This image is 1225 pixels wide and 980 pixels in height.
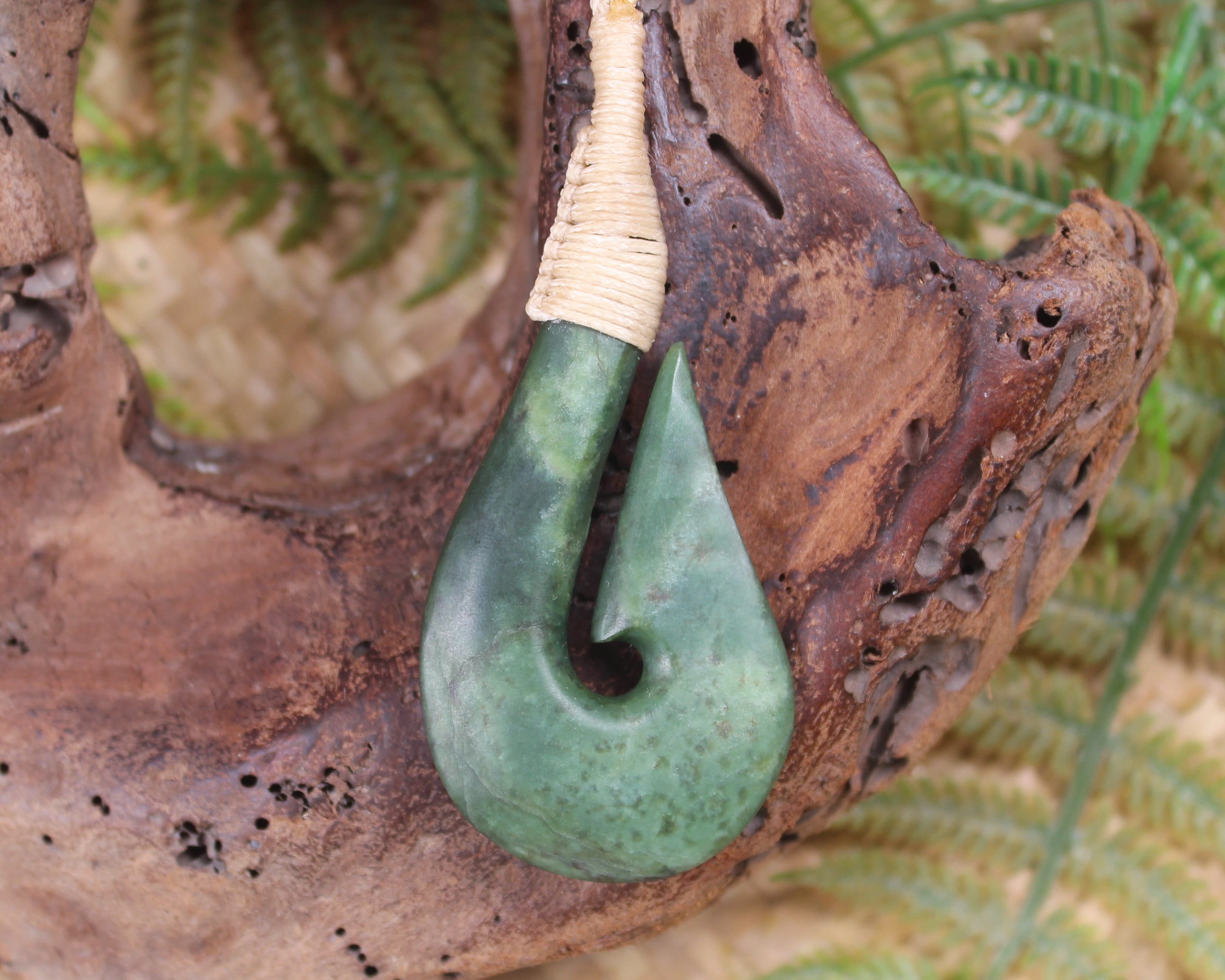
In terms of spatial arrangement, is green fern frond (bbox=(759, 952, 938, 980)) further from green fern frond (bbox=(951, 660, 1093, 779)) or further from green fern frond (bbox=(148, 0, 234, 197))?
green fern frond (bbox=(148, 0, 234, 197))

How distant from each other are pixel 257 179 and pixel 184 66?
22 centimetres

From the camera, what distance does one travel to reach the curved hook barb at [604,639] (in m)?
1.03

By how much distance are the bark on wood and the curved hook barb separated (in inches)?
4.0

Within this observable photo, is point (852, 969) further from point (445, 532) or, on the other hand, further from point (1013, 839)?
point (445, 532)

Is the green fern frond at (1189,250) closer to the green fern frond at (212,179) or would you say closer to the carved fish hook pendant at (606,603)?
the carved fish hook pendant at (606,603)

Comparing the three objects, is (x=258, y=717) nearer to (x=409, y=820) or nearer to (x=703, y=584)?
(x=409, y=820)

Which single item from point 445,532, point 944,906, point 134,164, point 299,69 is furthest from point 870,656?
point 134,164

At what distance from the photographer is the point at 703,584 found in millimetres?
1026

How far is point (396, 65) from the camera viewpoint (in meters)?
1.92

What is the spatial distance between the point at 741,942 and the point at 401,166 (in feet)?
5.09

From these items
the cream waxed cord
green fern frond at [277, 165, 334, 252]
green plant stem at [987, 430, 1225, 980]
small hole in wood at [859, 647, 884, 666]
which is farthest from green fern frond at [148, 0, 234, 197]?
green plant stem at [987, 430, 1225, 980]

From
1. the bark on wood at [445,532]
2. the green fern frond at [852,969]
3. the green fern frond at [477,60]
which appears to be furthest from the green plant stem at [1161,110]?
the green fern frond at [852,969]

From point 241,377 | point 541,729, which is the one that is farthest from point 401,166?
point 541,729

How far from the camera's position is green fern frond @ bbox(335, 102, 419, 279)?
1981mm
